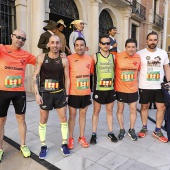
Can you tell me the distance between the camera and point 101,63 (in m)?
3.22

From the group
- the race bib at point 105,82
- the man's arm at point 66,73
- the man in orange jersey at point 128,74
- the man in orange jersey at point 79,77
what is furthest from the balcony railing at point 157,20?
the man's arm at point 66,73

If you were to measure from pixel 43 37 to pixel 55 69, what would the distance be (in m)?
1.51

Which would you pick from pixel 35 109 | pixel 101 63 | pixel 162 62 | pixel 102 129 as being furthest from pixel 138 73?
pixel 35 109

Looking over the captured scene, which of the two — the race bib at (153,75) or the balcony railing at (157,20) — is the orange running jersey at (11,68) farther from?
the balcony railing at (157,20)

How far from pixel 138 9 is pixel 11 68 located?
1595cm

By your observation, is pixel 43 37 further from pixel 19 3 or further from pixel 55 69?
pixel 19 3

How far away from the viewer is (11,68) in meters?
2.68

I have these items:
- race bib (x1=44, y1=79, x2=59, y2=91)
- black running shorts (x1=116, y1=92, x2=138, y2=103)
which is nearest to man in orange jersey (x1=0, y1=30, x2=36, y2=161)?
race bib (x1=44, y1=79, x2=59, y2=91)

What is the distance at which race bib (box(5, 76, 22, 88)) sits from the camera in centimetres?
268

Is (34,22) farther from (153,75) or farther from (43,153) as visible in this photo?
(43,153)

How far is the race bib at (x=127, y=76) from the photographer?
339cm

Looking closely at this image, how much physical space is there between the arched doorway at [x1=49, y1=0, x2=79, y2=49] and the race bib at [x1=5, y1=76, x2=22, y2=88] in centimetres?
706

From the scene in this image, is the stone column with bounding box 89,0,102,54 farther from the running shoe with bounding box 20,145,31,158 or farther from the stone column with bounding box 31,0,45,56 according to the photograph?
the running shoe with bounding box 20,145,31,158

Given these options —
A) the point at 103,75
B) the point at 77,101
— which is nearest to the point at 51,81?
the point at 77,101
